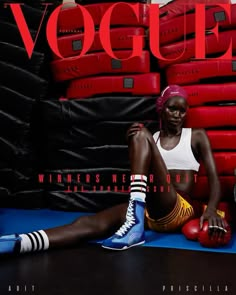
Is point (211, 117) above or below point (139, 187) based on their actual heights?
above

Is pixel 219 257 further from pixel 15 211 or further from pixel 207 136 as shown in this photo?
pixel 15 211

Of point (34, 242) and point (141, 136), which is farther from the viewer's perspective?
→ point (141, 136)

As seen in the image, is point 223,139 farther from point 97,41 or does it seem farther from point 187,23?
point 97,41

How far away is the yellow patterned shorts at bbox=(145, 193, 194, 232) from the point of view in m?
2.33

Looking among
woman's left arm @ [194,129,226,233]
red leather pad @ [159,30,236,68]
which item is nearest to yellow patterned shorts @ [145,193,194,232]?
woman's left arm @ [194,129,226,233]

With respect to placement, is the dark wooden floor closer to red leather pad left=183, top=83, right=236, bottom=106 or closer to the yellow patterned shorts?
the yellow patterned shorts

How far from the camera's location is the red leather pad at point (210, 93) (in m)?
2.80

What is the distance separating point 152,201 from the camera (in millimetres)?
2291

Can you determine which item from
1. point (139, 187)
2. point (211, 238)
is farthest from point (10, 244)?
point (211, 238)

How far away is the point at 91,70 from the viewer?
301 cm

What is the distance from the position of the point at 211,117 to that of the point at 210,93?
0.14 metres

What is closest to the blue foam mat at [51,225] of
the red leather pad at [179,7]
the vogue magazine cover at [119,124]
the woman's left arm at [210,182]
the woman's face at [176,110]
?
the vogue magazine cover at [119,124]

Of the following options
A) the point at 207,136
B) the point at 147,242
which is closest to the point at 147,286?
the point at 147,242

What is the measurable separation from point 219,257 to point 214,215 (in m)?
0.23
